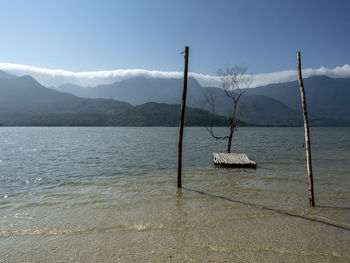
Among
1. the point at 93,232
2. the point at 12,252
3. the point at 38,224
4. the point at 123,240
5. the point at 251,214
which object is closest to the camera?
the point at 12,252

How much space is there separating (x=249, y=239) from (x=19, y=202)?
11411mm

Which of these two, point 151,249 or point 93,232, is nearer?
point 151,249

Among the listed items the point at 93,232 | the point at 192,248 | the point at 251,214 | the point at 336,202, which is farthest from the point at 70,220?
the point at 336,202

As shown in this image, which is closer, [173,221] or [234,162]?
[173,221]

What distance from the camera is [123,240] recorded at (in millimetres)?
7137

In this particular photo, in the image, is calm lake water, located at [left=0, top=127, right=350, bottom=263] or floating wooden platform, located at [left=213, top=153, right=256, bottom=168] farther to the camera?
floating wooden platform, located at [left=213, top=153, right=256, bottom=168]

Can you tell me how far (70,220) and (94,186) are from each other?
6.05 metres

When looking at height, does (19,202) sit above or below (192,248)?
below

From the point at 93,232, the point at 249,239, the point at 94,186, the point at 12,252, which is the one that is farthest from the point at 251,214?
the point at 94,186

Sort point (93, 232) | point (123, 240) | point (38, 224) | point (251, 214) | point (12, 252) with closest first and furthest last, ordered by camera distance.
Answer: point (12, 252), point (123, 240), point (93, 232), point (38, 224), point (251, 214)

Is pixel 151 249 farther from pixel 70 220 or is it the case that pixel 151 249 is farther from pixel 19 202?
pixel 19 202

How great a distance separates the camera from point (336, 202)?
11.1 meters

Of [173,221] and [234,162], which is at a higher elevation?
[234,162]

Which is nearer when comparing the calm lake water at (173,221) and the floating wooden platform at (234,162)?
the calm lake water at (173,221)
